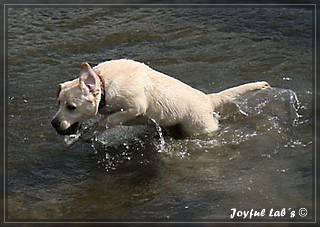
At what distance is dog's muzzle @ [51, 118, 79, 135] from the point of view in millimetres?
4852

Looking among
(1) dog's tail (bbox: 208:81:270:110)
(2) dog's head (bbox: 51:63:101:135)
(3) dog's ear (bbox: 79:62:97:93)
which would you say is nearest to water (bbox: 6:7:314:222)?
(1) dog's tail (bbox: 208:81:270:110)

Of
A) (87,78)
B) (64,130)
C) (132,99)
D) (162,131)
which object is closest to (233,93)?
(162,131)

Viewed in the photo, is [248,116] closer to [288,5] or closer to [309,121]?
[309,121]

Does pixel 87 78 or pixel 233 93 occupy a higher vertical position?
pixel 87 78

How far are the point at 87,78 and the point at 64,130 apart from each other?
1.48 ft

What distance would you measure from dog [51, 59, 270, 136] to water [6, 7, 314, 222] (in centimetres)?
20

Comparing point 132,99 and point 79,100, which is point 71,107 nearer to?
point 79,100

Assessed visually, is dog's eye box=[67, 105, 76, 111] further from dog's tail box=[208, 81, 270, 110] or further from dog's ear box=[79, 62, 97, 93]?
dog's tail box=[208, 81, 270, 110]

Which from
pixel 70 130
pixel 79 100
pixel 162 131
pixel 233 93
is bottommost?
pixel 162 131

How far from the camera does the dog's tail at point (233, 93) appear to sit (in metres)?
5.58

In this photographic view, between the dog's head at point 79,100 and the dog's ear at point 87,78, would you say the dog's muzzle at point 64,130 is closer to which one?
the dog's head at point 79,100

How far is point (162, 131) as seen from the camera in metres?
5.67

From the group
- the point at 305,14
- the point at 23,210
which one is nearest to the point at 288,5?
the point at 305,14

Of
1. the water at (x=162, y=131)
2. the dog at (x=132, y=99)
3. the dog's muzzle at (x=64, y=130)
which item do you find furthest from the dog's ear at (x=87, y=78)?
the water at (x=162, y=131)
